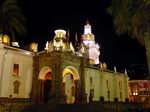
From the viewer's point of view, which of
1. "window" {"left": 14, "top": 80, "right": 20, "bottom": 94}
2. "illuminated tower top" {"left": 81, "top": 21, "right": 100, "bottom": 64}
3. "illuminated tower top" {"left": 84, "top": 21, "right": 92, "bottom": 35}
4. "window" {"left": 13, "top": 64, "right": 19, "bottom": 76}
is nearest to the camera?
"window" {"left": 14, "top": 80, "right": 20, "bottom": 94}

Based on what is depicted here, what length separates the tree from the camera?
14.0m

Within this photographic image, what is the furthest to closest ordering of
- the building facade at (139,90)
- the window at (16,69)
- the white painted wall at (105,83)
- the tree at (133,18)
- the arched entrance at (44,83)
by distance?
1. the building facade at (139,90)
2. the white painted wall at (105,83)
3. the arched entrance at (44,83)
4. the window at (16,69)
5. the tree at (133,18)

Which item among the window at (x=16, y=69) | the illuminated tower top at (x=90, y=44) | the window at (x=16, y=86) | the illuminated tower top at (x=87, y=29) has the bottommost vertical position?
the window at (x=16, y=86)

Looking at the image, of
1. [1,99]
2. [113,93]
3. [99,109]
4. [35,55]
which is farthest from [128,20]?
[113,93]

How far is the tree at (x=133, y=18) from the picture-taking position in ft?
46.1

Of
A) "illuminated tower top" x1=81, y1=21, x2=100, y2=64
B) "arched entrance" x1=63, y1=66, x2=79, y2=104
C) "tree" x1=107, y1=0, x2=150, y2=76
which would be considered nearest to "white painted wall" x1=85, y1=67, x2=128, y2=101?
"arched entrance" x1=63, y1=66, x2=79, y2=104

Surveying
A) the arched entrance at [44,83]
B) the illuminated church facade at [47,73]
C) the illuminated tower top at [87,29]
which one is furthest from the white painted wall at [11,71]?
the illuminated tower top at [87,29]

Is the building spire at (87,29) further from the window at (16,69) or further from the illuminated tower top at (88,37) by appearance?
the window at (16,69)

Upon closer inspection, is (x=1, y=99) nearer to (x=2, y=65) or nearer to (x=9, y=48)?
(x=2, y=65)

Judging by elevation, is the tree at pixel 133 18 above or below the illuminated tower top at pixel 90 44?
below

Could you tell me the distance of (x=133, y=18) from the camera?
48.7 ft

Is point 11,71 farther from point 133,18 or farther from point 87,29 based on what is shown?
point 87,29

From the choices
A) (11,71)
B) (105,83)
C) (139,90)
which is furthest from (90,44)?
(11,71)

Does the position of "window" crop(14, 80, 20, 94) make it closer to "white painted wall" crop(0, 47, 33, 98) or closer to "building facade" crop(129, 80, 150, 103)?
"white painted wall" crop(0, 47, 33, 98)
